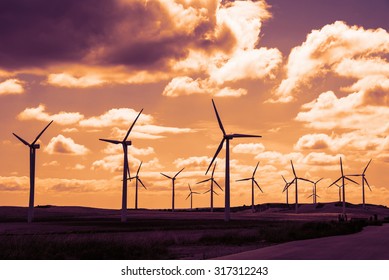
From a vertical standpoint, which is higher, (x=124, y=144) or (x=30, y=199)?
(x=124, y=144)

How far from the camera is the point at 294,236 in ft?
169
